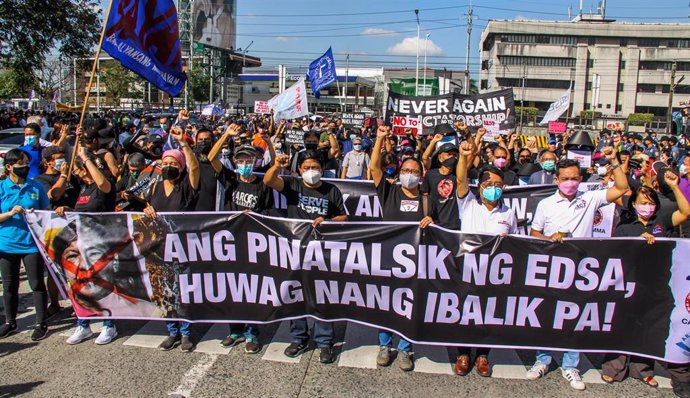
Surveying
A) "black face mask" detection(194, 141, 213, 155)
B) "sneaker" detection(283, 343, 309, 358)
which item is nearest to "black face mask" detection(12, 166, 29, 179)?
"black face mask" detection(194, 141, 213, 155)

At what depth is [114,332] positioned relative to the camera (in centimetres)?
512

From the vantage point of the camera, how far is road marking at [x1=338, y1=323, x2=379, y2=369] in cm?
468

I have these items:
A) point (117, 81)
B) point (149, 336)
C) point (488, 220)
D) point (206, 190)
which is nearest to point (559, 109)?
point (488, 220)

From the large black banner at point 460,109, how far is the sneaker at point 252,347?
7637mm

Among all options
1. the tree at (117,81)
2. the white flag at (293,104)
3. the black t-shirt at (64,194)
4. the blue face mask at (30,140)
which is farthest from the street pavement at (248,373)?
the tree at (117,81)

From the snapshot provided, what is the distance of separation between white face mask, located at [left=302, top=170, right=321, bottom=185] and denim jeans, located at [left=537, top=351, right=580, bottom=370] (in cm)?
242

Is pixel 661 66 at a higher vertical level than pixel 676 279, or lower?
higher

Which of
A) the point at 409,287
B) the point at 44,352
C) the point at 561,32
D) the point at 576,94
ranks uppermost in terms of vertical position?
the point at 561,32

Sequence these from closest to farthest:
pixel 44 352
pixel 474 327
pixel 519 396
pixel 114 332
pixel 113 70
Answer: pixel 519 396 → pixel 474 327 → pixel 44 352 → pixel 114 332 → pixel 113 70

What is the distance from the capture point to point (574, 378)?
4355 millimetres

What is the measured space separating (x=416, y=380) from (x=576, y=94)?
77.9 m

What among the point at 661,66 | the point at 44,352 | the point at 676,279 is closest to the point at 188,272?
the point at 44,352

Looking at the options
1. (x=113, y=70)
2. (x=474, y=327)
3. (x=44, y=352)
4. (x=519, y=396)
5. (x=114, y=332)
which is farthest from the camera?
(x=113, y=70)

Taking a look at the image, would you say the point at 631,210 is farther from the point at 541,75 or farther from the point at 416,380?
the point at 541,75
